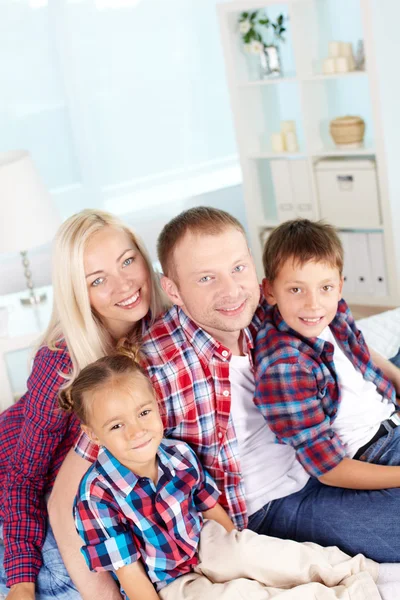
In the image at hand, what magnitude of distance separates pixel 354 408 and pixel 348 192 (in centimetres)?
192

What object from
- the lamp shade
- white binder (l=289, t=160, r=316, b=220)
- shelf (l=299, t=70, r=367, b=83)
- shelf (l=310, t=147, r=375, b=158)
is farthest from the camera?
white binder (l=289, t=160, r=316, b=220)

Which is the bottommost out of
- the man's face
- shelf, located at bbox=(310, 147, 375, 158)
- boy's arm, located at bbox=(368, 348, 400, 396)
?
boy's arm, located at bbox=(368, 348, 400, 396)

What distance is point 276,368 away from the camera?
176cm

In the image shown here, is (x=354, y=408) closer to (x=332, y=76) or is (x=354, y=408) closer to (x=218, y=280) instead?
(x=218, y=280)

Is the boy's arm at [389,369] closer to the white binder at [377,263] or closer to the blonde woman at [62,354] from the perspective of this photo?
the blonde woman at [62,354]

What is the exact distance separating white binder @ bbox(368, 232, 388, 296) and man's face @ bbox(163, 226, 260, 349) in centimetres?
193

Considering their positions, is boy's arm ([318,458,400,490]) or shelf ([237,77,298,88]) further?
shelf ([237,77,298,88])

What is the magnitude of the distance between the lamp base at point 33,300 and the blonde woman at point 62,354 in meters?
1.21

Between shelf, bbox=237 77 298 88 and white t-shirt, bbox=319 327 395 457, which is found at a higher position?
shelf, bbox=237 77 298 88

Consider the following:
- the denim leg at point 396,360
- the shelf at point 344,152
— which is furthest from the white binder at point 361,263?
the denim leg at point 396,360

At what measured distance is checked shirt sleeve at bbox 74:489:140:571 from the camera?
1617mm

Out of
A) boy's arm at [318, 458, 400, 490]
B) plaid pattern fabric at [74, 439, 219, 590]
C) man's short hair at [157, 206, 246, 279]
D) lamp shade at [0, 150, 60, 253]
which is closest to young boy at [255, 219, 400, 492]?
boy's arm at [318, 458, 400, 490]

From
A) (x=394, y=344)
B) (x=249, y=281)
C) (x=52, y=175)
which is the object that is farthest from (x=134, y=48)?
(x=249, y=281)

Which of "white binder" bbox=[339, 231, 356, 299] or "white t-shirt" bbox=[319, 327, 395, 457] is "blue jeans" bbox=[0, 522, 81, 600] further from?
"white binder" bbox=[339, 231, 356, 299]
